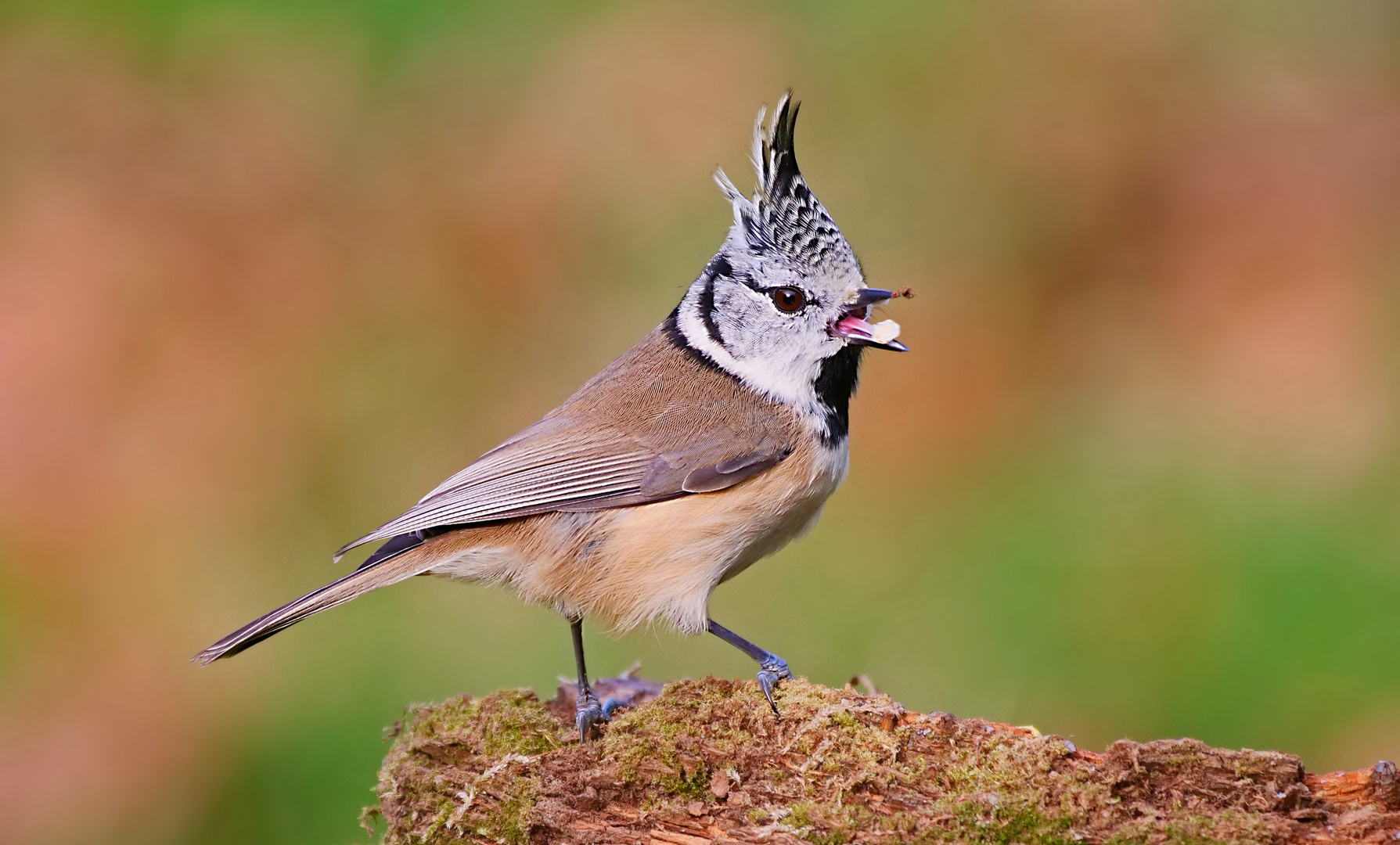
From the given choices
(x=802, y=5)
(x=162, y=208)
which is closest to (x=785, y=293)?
(x=802, y=5)

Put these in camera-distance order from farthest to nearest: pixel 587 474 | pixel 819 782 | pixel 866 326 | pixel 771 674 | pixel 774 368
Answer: pixel 774 368, pixel 866 326, pixel 587 474, pixel 771 674, pixel 819 782

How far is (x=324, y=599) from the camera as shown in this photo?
4043 millimetres

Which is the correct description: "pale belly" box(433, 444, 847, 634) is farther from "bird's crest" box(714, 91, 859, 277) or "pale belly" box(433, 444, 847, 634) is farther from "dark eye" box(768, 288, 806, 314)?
"bird's crest" box(714, 91, 859, 277)

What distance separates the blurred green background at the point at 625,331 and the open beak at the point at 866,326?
2344 mm

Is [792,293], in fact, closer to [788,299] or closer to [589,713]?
[788,299]

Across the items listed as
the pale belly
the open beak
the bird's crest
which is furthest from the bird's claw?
the bird's crest

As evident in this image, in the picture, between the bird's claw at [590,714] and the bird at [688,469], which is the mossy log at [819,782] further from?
the bird at [688,469]

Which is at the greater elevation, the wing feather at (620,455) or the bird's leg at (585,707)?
the wing feather at (620,455)

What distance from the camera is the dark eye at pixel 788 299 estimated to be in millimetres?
4578

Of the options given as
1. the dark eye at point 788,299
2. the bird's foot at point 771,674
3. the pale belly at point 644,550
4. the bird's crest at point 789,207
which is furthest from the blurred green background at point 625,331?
the bird's crest at point 789,207

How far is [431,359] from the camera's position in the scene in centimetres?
846

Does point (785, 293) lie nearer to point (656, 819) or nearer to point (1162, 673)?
point (656, 819)

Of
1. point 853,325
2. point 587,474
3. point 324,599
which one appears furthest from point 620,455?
point 324,599

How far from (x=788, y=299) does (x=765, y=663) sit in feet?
4.31
